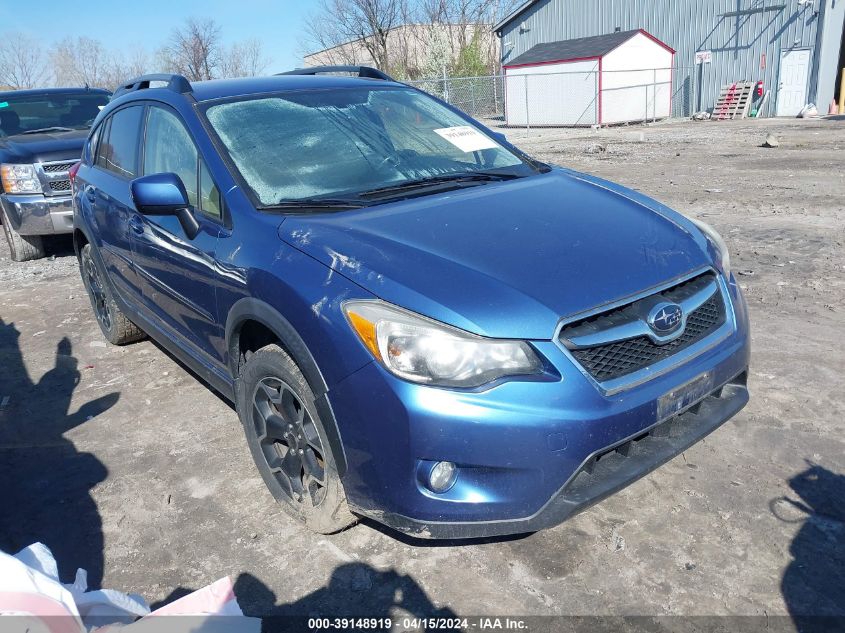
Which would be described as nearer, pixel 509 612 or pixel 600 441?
pixel 600 441

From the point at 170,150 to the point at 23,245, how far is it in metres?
5.61

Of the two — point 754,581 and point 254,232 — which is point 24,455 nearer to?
point 254,232

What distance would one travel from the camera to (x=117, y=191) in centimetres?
415

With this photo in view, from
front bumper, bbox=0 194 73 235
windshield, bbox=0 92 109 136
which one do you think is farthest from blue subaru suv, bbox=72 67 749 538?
windshield, bbox=0 92 109 136

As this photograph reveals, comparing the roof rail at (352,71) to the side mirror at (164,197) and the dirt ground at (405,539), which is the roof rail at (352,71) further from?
the dirt ground at (405,539)

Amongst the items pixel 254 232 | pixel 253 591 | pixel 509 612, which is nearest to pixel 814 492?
pixel 509 612

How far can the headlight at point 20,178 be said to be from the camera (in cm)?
729

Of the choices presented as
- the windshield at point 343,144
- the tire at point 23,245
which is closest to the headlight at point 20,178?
the tire at point 23,245

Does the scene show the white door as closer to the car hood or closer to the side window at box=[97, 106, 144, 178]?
the car hood

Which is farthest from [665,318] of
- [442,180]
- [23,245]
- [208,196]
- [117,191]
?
[23,245]

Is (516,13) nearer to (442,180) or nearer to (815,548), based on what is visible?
(442,180)

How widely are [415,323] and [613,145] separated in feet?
56.9

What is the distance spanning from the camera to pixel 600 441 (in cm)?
221

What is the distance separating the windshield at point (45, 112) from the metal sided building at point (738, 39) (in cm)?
2413
